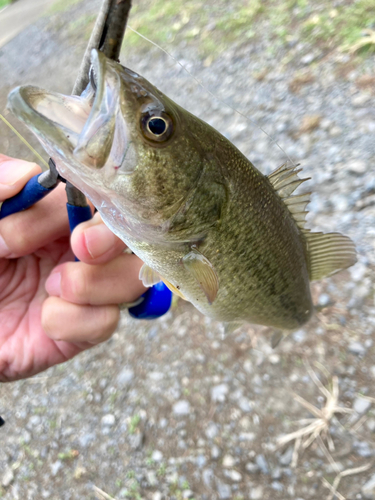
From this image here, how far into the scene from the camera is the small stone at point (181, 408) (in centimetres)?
224

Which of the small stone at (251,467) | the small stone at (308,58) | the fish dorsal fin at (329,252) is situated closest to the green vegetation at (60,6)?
the fish dorsal fin at (329,252)

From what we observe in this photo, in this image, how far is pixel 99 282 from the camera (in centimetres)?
134

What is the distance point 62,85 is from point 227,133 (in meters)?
2.43

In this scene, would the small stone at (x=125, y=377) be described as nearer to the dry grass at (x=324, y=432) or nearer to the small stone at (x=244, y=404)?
the small stone at (x=244, y=404)

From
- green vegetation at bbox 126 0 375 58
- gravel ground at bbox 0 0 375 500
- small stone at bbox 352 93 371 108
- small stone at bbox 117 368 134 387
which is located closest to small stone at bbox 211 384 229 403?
gravel ground at bbox 0 0 375 500

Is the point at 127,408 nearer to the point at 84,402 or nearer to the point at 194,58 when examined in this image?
the point at 84,402

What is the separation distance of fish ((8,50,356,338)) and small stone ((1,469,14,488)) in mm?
2103

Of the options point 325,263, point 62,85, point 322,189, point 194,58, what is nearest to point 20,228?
point 62,85

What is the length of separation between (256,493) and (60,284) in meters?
1.54

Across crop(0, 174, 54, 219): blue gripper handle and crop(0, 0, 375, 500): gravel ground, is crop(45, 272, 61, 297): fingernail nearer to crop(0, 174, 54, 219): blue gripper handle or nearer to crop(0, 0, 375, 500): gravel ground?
crop(0, 174, 54, 219): blue gripper handle

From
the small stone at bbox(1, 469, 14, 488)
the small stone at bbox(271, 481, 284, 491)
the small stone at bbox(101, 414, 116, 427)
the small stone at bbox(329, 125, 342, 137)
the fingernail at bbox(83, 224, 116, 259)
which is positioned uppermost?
the fingernail at bbox(83, 224, 116, 259)

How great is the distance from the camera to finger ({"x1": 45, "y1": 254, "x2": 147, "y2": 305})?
1320 millimetres

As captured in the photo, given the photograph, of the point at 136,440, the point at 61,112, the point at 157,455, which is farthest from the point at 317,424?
the point at 61,112

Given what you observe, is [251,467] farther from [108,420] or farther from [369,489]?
[108,420]
